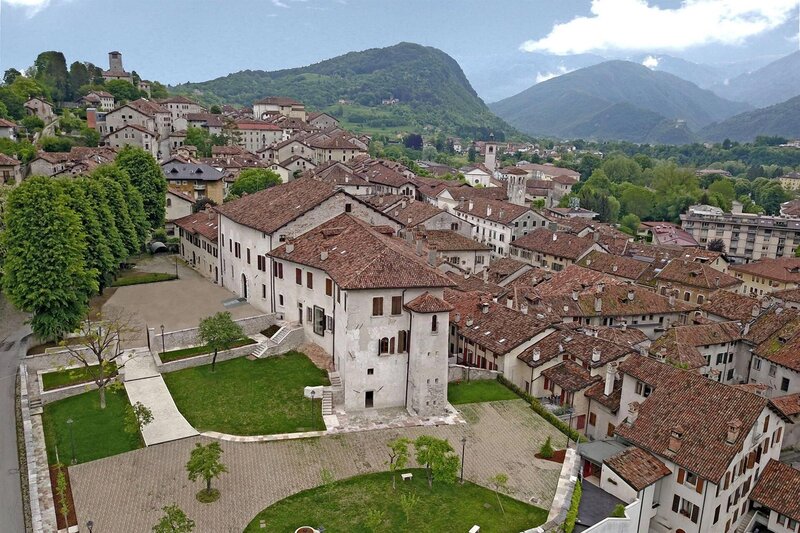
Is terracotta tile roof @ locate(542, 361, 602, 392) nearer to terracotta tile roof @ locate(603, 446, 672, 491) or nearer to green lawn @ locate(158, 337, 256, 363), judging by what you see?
terracotta tile roof @ locate(603, 446, 672, 491)

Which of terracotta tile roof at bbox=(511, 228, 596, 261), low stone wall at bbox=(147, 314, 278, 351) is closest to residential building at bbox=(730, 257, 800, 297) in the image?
terracotta tile roof at bbox=(511, 228, 596, 261)

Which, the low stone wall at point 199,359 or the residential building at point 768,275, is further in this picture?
the residential building at point 768,275

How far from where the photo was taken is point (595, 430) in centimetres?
4344

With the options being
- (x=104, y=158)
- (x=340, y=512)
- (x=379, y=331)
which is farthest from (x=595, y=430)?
(x=104, y=158)

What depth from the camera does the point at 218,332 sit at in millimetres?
40938

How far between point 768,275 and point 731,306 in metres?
33.3

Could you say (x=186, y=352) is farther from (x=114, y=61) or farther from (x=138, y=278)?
(x=114, y=61)

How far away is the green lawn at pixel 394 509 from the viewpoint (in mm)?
28156

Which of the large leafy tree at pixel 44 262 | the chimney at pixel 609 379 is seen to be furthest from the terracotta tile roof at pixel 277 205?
the chimney at pixel 609 379

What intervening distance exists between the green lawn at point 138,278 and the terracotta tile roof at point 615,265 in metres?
54.3

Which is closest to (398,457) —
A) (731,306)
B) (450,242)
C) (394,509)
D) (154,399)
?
(394,509)

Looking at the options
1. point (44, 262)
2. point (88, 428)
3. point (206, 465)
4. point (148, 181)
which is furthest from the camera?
point (148, 181)

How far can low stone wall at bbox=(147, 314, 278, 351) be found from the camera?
1721 inches

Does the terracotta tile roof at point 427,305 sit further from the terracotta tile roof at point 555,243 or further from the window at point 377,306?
the terracotta tile roof at point 555,243
